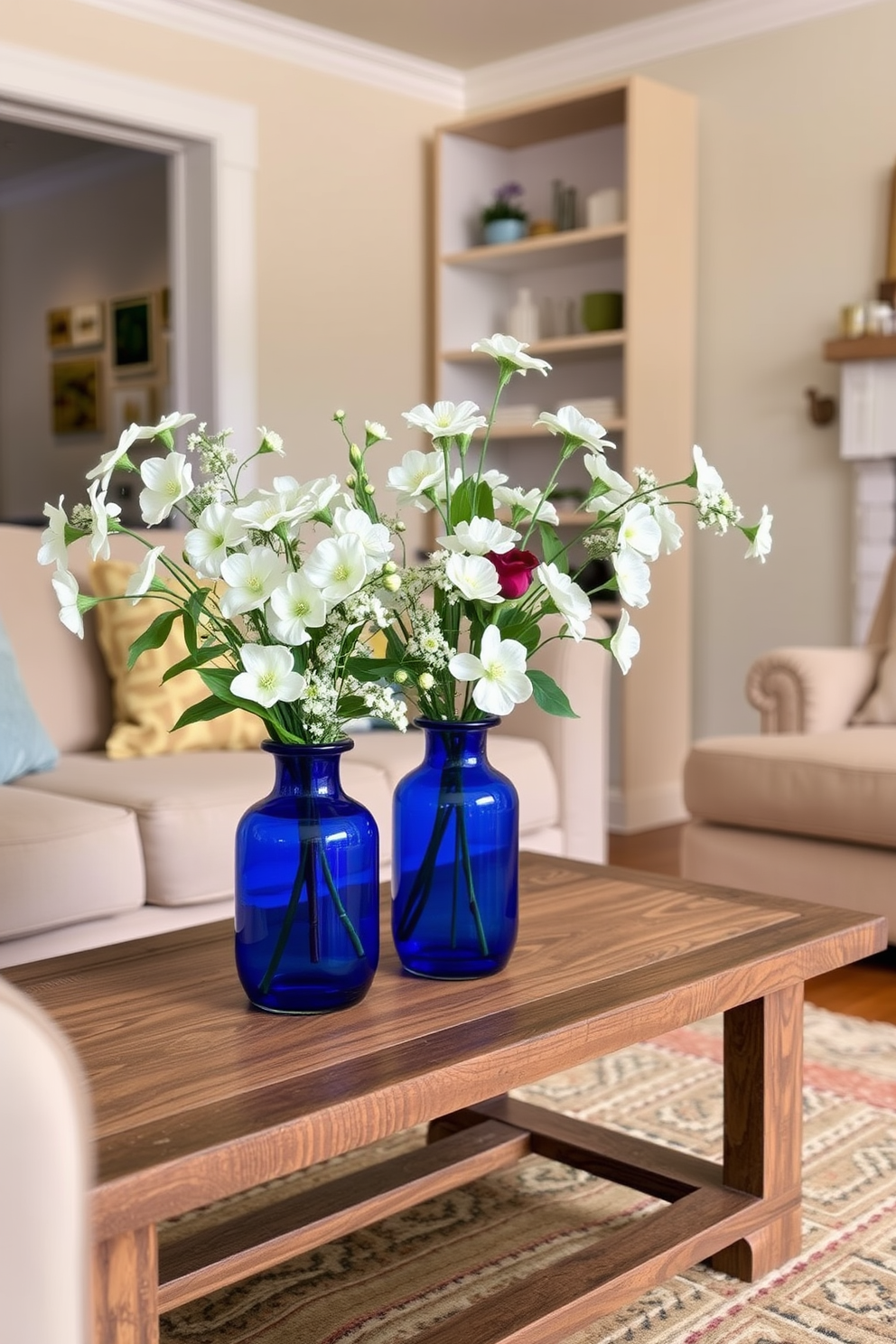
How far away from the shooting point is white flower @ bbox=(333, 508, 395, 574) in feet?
4.00

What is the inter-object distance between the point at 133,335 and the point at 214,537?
5.86 metres

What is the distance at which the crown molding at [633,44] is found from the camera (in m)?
4.65

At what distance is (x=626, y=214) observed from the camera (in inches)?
185

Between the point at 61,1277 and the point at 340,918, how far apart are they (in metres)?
0.62

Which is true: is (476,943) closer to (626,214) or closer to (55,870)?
(55,870)

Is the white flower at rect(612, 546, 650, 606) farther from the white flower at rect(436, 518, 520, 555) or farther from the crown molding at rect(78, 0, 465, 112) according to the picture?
the crown molding at rect(78, 0, 465, 112)

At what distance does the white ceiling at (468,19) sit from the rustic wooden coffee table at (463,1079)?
374 centimetres

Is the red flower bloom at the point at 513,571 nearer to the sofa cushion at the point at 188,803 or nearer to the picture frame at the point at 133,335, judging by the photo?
the sofa cushion at the point at 188,803

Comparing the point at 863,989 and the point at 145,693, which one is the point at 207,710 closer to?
the point at 145,693

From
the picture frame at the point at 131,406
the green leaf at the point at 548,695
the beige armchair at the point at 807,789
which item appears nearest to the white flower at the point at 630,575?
the green leaf at the point at 548,695

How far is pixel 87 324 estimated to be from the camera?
6.97 meters

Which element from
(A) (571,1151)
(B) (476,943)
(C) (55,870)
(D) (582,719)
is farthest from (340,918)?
(D) (582,719)

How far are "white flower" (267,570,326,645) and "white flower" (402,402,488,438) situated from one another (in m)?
0.21

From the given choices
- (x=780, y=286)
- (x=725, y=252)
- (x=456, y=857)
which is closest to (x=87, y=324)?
(x=725, y=252)
